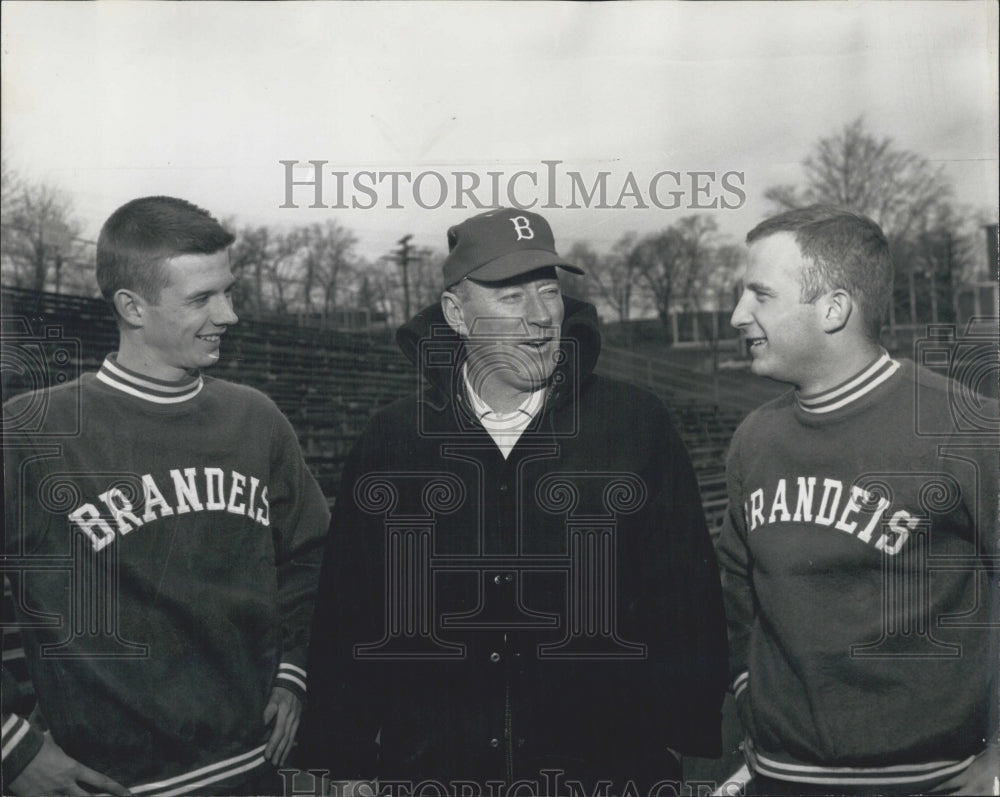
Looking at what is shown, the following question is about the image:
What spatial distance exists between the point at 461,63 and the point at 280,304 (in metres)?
0.74

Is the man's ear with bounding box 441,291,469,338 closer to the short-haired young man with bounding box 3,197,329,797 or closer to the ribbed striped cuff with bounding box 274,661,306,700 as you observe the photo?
the short-haired young man with bounding box 3,197,329,797

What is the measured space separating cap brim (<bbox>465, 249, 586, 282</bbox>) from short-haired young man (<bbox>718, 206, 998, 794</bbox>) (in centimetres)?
52

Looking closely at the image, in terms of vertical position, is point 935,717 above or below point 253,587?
below

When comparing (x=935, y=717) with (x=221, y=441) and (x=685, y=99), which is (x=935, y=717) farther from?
(x=221, y=441)

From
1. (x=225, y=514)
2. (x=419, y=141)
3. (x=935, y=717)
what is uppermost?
(x=419, y=141)

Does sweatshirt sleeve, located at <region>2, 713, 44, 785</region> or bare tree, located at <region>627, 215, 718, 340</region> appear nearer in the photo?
sweatshirt sleeve, located at <region>2, 713, 44, 785</region>

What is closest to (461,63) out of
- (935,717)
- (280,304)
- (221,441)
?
(280,304)

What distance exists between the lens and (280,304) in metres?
2.47

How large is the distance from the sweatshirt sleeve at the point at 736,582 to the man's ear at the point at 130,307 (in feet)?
4.85

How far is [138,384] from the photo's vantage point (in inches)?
95.4

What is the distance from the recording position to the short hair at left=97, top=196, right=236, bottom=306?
7.95 feet

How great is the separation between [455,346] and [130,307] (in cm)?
79
